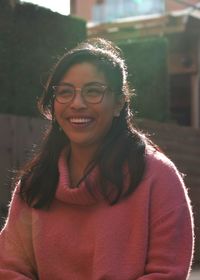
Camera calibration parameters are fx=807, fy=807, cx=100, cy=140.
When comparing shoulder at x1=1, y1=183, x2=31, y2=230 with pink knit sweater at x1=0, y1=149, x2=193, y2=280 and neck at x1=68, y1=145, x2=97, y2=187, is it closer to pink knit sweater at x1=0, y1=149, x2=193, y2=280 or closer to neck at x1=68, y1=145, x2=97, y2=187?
pink knit sweater at x1=0, y1=149, x2=193, y2=280

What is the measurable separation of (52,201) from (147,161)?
0.41 metres

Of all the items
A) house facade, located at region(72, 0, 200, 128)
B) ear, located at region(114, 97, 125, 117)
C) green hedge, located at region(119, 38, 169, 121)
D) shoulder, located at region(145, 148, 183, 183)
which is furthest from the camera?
house facade, located at region(72, 0, 200, 128)

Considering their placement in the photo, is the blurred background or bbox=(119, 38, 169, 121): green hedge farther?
bbox=(119, 38, 169, 121): green hedge

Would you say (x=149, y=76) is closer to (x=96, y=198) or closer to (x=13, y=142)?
(x=13, y=142)

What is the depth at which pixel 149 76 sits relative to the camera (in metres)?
12.2

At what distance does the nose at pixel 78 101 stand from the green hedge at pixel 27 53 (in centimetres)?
512

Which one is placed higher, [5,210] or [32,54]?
[32,54]

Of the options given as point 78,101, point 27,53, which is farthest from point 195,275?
point 78,101

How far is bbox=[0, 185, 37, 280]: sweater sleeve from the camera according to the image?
123 inches

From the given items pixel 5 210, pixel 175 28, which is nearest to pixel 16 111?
pixel 5 210

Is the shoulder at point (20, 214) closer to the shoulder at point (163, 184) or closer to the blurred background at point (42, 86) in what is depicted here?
the shoulder at point (163, 184)

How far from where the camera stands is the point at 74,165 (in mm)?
3205

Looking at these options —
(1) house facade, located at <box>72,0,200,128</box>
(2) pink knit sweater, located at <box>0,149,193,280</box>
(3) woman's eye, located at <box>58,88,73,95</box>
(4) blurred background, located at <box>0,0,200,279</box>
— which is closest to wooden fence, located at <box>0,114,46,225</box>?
(4) blurred background, located at <box>0,0,200,279</box>

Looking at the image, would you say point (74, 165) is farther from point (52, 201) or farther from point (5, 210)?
point (5, 210)
